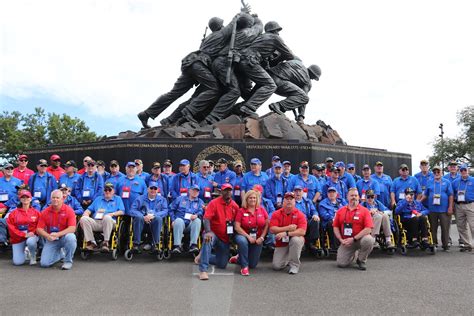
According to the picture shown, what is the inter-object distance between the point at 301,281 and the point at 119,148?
24.4 feet

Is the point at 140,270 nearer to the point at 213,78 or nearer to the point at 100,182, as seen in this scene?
the point at 100,182

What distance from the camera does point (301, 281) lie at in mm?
6098

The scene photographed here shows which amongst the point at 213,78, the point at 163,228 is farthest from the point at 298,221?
→ the point at 213,78

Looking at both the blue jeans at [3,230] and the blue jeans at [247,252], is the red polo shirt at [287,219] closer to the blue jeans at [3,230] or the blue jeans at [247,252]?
the blue jeans at [247,252]

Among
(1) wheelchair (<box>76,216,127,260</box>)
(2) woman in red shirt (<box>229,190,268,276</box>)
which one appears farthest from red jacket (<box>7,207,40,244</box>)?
(2) woman in red shirt (<box>229,190,268,276</box>)

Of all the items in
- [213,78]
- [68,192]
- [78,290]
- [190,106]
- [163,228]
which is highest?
[213,78]

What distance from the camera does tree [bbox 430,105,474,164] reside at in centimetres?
4138

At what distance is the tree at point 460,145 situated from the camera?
41375 mm

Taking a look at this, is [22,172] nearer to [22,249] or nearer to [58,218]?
[22,249]

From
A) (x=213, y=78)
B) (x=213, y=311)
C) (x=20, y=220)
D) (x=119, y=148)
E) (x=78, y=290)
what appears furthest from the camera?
(x=213, y=78)

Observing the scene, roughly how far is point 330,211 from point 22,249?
5.41 meters

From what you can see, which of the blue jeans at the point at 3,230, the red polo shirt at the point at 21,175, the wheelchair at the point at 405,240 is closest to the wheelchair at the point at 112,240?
the blue jeans at the point at 3,230

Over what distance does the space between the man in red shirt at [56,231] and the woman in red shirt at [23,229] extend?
Answer: 1.10ft

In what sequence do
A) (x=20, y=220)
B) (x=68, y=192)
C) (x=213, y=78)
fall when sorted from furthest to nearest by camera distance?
(x=213, y=78)
(x=68, y=192)
(x=20, y=220)
